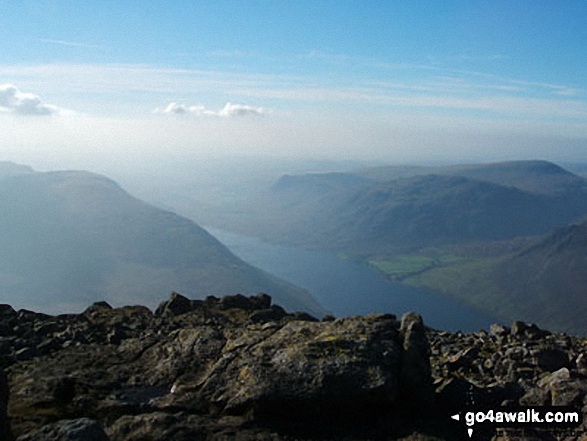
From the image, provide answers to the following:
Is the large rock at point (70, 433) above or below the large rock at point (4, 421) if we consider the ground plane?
above

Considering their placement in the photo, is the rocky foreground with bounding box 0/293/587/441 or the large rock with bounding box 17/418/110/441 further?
the rocky foreground with bounding box 0/293/587/441

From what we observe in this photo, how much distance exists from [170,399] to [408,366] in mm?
7897

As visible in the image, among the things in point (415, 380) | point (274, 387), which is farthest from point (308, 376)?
point (415, 380)

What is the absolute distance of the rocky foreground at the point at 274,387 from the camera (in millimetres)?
13852

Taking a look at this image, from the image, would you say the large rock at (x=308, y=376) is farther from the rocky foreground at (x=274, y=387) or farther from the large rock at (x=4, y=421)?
the large rock at (x=4, y=421)

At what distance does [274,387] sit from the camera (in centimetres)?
1478

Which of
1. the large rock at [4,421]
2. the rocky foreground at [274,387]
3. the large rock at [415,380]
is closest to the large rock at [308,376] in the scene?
the rocky foreground at [274,387]

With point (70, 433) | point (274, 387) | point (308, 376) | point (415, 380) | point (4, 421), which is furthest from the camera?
point (415, 380)

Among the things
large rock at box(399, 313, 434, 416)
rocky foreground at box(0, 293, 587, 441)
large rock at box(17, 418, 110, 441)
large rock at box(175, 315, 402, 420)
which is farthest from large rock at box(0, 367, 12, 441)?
large rock at box(399, 313, 434, 416)

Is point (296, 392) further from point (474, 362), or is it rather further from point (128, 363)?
point (474, 362)

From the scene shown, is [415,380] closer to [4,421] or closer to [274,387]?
[274,387]

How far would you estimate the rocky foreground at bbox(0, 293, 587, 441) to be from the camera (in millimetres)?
13852

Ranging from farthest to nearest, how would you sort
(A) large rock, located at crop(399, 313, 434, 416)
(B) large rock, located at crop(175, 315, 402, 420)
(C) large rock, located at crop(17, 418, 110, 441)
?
(A) large rock, located at crop(399, 313, 434, 416) → (B) large rock, located at crop(175, 315, 402, 420) → (C) large rock, located at crop(17, 418, 110, 441)

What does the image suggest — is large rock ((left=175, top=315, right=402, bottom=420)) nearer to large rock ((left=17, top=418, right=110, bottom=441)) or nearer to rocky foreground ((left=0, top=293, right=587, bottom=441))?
rocky foreground ((left=0, top=293, right=587, bottom=441))
